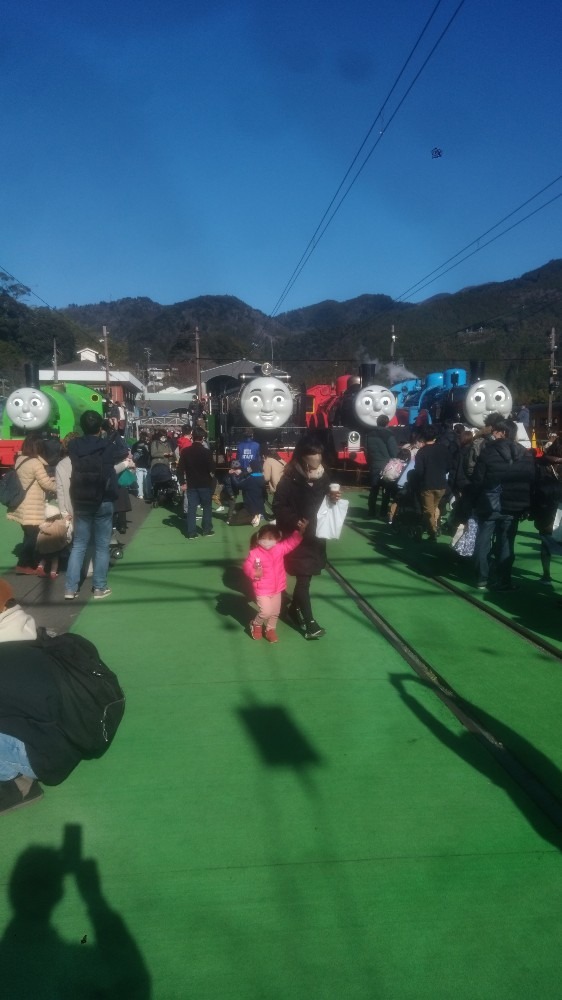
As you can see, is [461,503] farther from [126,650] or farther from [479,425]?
[479,425]

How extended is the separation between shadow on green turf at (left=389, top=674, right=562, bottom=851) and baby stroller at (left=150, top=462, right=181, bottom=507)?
400 inches

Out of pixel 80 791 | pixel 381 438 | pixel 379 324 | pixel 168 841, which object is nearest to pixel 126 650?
pixel 80 791

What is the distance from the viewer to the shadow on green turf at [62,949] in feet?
9.07

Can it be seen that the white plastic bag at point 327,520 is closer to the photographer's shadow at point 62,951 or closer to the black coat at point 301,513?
the black coat at point 301,513

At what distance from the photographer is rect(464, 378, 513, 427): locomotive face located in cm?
1634

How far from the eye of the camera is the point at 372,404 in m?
18.1

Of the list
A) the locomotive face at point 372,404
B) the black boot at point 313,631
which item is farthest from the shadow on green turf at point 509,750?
the locomotive face at point 372,404

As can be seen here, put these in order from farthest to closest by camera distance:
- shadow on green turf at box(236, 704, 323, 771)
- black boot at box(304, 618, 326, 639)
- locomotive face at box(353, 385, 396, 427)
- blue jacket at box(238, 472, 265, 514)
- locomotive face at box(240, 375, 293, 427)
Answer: locomotive face at box(353, 385, 396, 427)
locomotive face at box(240, 375, 293, 427)
blue jacket at box(238, 472, 265, 514)
black boot at box(304, 618, 326, 639)
shadow on green turf at box(236, 704, 323, 771)

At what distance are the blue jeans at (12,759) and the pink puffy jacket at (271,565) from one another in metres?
2.87

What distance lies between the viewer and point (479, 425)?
54.0 ft

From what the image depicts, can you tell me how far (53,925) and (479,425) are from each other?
14.7m

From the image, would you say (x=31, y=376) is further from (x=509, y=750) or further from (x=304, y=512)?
(x=509, y=750)

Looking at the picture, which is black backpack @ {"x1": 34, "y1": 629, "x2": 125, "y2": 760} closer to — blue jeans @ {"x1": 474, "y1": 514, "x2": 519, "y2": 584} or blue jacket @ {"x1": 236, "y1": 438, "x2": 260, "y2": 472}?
blue jeans @ {"x1": 474, "y1": 514, "x2": 519, "y2": 584}

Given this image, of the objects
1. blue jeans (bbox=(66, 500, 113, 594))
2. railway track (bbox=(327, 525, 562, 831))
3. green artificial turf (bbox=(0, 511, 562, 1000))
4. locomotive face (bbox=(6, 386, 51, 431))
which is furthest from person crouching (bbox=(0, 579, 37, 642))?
locomotive face (bbox=(6, 386, 51, 431))
